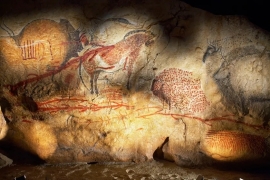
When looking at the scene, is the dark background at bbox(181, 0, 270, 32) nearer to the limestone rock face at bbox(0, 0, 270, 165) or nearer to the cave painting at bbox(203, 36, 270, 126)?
the limestone rock face at bbox(0, 0, 270, 165)

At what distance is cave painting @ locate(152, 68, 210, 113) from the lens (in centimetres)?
278

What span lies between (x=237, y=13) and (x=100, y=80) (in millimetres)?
1639

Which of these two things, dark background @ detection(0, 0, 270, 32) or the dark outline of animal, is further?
dark background @ detection(0, 0, 270, 32)

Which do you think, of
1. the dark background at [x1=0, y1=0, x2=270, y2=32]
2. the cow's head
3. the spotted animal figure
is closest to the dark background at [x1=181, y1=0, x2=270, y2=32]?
the dark background at [x1=0, y1=0, x2=270, y2=32]

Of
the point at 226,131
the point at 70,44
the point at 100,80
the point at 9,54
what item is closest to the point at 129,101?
the point at 100,80

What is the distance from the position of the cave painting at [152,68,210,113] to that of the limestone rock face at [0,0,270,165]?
11 mm

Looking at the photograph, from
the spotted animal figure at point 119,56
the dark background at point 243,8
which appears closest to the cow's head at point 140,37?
the spotted animal figure at point 119,56

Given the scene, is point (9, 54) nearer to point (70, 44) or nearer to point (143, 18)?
point (70, 44)

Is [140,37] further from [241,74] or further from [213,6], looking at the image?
[241,74]

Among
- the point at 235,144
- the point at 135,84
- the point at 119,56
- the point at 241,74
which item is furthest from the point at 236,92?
the point at 119,56

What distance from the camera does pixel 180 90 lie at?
2809 mm

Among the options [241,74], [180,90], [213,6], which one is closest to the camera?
[241,74]

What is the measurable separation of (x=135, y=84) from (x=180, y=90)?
19.7 inches

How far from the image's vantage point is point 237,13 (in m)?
2.73
